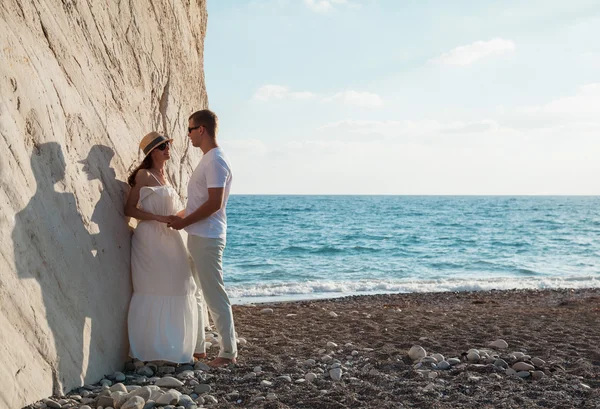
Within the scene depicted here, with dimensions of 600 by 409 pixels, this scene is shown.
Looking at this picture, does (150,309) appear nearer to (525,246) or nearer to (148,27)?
(148,27)

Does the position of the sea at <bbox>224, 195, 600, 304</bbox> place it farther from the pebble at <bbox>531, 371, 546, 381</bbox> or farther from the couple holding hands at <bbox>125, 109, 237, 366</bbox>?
the pebble at <bbox>531, 371, 546, 381</bbox>

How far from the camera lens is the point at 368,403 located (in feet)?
15.4

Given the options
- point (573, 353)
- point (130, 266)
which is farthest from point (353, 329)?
point (130, 266)

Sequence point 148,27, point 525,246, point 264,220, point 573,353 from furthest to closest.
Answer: point 264,220 → point 525,246 → point 148,27 → point 573,353

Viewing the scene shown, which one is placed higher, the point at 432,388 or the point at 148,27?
the point at 148,27

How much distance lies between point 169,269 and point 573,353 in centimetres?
395

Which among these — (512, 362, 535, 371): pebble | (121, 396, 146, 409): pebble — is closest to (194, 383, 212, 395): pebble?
(121, 396, 146, 409): pebble

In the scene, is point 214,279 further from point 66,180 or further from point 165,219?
point 66,180

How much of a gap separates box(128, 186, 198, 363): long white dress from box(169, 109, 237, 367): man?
19 centimetres

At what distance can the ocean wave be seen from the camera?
14625mm

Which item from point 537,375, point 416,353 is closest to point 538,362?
point 537,375

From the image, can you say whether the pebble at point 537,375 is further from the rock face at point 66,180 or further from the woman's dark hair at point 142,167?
the woman's dark hair at point 142,167

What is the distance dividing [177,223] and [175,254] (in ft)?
1.12

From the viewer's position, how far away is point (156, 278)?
575cm
